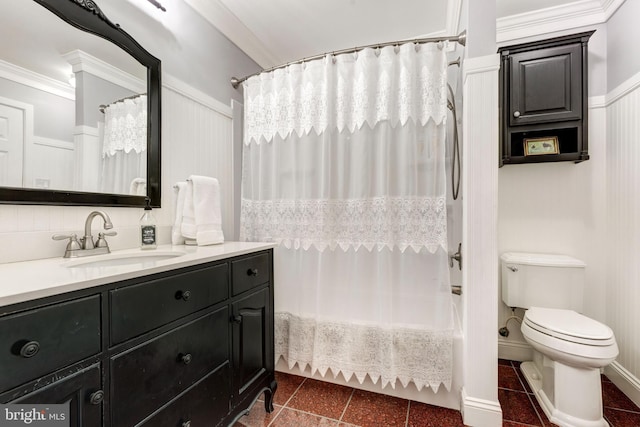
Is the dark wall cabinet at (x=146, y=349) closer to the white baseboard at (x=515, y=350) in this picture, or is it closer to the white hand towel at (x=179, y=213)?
the white hand towel at (x=179, y=213)

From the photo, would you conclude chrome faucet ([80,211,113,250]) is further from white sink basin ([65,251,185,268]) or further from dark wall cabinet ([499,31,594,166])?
dark wall cabinet ([499,31,594,166])

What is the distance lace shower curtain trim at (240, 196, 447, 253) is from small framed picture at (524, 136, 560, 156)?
1.00 metres

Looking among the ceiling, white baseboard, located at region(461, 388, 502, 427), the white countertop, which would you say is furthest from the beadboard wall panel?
the white countertop

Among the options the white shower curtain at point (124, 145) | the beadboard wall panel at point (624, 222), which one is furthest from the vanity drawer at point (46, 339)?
the beadboard wall panel at point (624, 222)

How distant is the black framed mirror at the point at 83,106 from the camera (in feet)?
3.43

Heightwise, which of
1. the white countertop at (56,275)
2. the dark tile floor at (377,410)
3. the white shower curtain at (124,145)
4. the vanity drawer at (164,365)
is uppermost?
the white shower curtain at (124,145)

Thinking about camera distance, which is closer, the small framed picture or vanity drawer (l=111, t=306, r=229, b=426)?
vanity drawer (l=111, t=306, r=229, b=426)

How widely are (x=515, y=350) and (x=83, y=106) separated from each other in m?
2.98

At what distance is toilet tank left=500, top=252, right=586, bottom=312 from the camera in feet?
5.91

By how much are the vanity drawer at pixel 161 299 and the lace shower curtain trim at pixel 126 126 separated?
2.51ft

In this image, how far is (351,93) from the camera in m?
1.69

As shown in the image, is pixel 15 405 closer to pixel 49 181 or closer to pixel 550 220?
pixel 49 181

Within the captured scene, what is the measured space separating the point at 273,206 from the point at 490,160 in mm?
1241

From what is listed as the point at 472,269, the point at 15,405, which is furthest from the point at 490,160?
the point at 15,405
